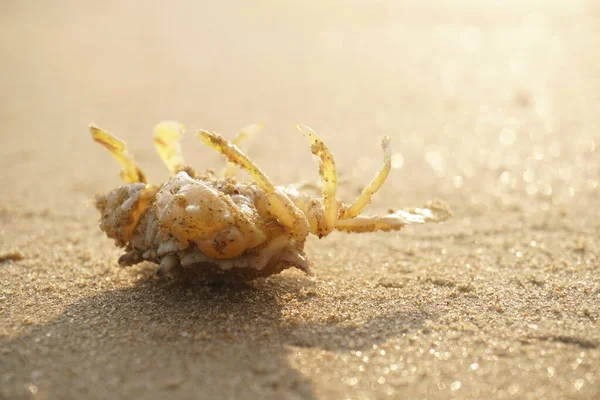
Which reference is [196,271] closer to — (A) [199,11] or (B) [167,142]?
(B) [167,142]

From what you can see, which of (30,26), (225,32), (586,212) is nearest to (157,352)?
(586,212)

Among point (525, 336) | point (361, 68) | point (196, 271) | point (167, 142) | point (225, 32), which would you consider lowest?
point (525, 336)

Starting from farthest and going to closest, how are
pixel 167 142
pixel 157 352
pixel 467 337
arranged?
pixel 167 142
pixel 467 337
pixel 157 352

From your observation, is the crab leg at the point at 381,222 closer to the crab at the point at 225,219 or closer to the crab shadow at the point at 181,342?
the crab at the point at 225,219

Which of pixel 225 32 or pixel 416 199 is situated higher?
pixel 225 32

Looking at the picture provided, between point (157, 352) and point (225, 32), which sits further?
point (225, 32)

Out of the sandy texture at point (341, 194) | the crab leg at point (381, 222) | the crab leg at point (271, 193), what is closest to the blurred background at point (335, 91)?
the sandy texture at point (341, 194)

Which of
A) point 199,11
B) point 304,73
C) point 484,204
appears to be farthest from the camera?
point 199,11
